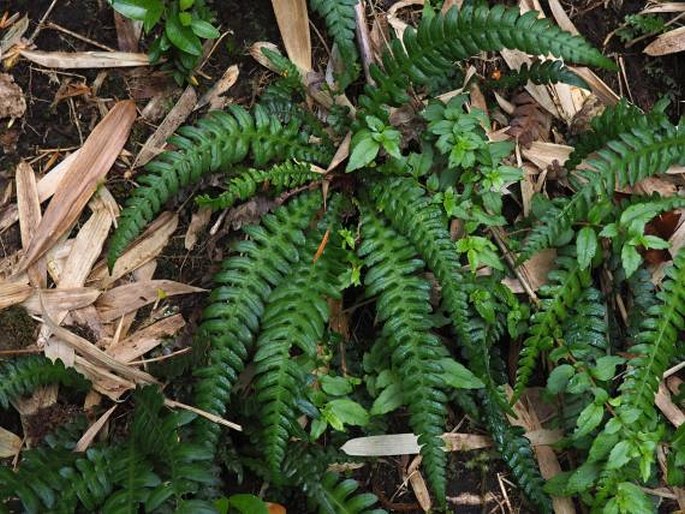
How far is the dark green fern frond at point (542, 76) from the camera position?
126 inches

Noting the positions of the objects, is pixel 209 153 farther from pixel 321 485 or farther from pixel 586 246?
pixel 586 246

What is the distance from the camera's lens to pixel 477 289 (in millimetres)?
3166

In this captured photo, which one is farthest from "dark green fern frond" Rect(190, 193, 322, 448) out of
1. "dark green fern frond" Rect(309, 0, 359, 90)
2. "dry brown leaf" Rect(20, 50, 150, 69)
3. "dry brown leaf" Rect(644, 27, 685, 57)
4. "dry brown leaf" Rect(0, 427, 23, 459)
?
"dry brown leaf" Rect(644, 27, 685, 57)

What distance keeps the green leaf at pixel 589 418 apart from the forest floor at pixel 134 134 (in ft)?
1.39

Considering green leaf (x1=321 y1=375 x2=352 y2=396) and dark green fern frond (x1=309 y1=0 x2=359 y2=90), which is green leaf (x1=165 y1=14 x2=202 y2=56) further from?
green leaf (x1=321 y1=375 x2=352 y2=396)

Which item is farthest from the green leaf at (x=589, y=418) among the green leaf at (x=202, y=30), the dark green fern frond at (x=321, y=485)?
the green leaf at (x=202, y=30)

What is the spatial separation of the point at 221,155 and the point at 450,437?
1.33 meters

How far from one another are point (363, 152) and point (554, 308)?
2.90 feet

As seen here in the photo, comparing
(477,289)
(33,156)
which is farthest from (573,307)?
(33,156)

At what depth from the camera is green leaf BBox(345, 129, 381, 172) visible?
10.2 feet

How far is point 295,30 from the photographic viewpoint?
11.3 ft

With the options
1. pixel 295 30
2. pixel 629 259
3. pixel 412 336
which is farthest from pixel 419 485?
pixel 295 30

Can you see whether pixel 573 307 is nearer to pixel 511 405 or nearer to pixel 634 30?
pixel 511 405

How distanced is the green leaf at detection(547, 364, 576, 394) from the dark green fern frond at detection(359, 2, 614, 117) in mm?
1049
